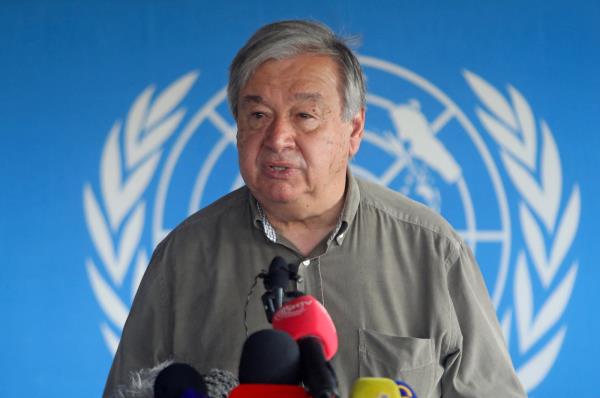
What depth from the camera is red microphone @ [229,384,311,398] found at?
1.04 m

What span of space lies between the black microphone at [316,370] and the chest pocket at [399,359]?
30.0 inches

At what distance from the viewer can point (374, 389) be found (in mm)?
1096

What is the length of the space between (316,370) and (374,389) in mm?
102

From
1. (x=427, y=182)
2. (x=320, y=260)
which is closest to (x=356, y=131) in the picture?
(x=320, y=260)

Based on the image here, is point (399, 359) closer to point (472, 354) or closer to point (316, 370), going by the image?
point (472, 354)

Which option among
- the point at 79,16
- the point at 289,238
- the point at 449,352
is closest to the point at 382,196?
the point at 289,238

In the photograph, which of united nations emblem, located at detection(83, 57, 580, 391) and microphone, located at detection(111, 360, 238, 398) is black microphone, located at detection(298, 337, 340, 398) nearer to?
microphone, located at detection(111, 360, 238, 398)

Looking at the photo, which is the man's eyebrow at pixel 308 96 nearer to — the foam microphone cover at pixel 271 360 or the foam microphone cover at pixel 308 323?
the foam microphone cover at pixel 308 323

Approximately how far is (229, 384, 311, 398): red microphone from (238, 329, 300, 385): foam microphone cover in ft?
0.05

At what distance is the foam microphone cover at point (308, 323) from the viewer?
118 cm

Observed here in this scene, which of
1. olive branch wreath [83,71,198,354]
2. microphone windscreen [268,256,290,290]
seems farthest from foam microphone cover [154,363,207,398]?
olive branch wreath [83,71,198,354]

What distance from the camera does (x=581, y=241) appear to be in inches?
137

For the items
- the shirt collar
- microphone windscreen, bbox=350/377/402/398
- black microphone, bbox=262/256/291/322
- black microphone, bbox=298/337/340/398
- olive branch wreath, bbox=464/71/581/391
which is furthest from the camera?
olive branch wreath, bbox=464/71/581/391

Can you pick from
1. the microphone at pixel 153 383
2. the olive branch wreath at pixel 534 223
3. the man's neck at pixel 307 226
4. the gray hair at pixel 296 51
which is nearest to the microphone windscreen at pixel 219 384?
the microphone at pixel 153 383
